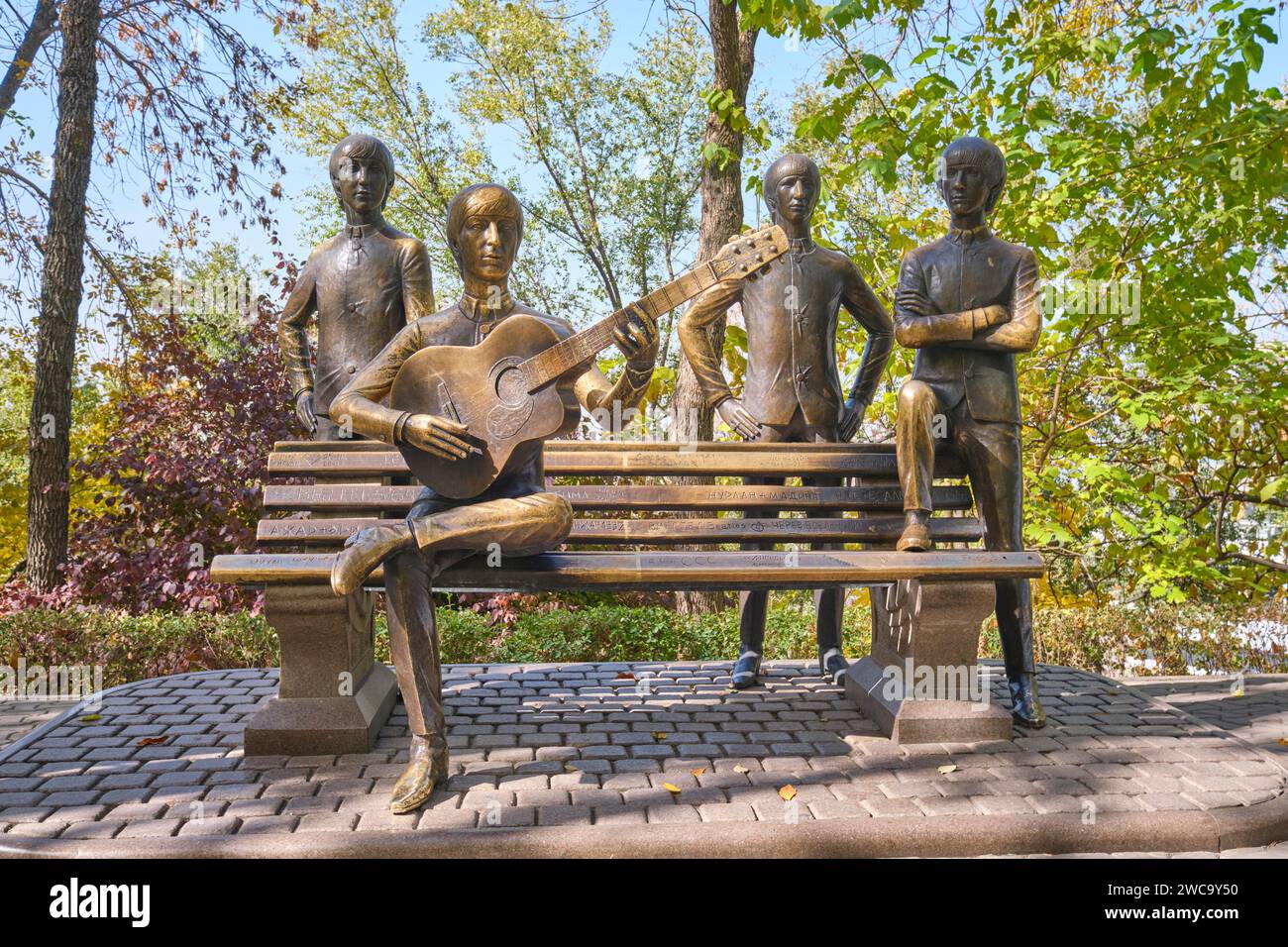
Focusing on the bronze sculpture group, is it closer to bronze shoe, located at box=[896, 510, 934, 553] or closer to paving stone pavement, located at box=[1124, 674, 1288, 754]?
bronze shoe, located at box=[896, 510, 934, 553]

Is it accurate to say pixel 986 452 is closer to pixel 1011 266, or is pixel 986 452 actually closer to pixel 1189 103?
pixel 1011 266

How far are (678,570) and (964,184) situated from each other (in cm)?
213

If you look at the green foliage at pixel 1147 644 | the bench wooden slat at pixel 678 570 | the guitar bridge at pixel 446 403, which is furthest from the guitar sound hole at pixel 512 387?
the green foliage at pixel 1147 644

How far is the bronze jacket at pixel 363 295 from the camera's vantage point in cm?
496

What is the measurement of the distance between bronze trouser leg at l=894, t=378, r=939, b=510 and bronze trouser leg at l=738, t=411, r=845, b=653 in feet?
2.62

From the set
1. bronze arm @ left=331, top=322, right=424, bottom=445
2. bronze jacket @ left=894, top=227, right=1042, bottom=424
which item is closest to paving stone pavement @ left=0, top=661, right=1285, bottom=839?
bronze arm @ left=331, top=322, right=424, bottom=445

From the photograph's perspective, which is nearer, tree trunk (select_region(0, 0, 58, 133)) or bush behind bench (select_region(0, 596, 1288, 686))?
bush behind bench (select_region(0, 596, 1288, 686))

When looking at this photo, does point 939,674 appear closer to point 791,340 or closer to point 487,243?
point 791,340

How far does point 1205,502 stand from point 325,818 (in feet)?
24.5

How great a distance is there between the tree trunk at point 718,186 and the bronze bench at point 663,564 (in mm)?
→ 3345

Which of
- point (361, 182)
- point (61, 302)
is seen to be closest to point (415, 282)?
point (361, 182)

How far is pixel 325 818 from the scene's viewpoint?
11.0 feet

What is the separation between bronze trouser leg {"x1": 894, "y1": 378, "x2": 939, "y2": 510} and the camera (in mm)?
4332

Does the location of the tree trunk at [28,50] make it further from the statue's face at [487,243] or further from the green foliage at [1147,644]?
the green foliage at [1147,644]
